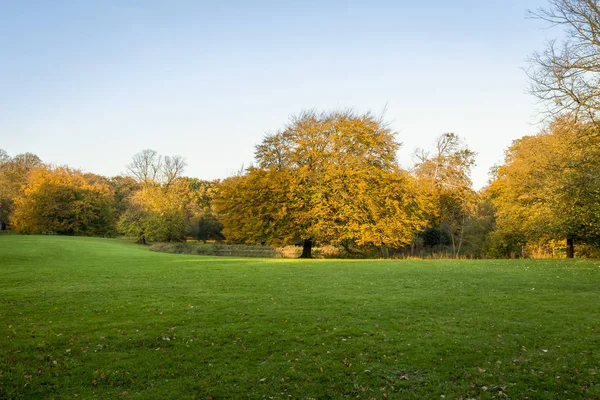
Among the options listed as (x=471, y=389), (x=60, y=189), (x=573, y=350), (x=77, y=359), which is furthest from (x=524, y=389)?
(x=60, y=189)

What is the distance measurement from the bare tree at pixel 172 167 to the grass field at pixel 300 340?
56.4 metres

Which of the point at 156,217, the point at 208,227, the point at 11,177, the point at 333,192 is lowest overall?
the point at 208,227

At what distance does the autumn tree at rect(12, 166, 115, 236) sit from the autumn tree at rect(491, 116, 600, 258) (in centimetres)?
5791

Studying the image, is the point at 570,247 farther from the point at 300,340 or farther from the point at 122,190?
the point at 122,190

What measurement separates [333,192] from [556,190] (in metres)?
17.4

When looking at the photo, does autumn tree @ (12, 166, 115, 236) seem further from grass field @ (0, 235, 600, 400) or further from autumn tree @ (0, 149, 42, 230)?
grass field @ (0, 235, 600, 400)

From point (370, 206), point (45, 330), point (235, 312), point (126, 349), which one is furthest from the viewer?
point (370, 206)

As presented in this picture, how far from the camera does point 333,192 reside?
102ft

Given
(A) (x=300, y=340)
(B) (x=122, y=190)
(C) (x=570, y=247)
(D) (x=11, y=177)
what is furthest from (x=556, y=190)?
(D) (x=11, y=177)

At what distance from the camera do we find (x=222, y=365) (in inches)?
282

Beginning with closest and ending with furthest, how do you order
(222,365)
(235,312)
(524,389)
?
(524,389) < (222,365) < (235,312)

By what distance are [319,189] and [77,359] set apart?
79.9 ft

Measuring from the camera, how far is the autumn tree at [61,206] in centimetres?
5644

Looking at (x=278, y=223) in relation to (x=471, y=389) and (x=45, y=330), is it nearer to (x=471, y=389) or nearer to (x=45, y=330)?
(x=45, y=330)
